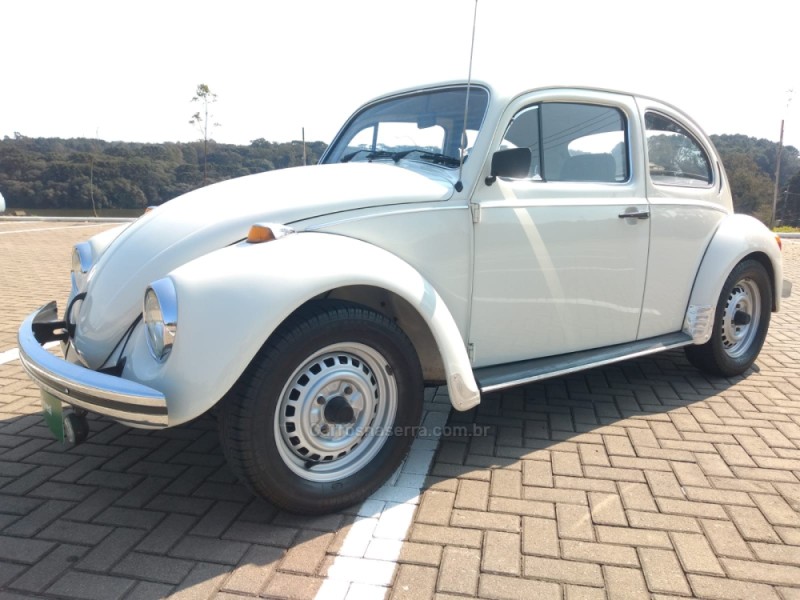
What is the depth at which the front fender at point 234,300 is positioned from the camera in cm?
214

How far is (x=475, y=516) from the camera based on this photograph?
2.54 meters

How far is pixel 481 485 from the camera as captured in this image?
2.80 meters

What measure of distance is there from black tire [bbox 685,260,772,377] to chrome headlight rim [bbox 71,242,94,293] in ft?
12.8

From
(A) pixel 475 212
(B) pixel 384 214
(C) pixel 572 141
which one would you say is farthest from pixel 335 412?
(C) pixel 572 141

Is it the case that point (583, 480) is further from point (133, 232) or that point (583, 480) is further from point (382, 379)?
point (133, 232)

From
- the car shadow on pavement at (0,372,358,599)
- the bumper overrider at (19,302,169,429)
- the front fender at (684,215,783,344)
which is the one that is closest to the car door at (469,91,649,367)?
the front fender at (684,215,783,344)

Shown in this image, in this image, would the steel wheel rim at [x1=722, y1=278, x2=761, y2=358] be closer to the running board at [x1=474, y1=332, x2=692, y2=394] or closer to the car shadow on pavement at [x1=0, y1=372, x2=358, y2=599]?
the running board at [x1=474, y1=332, x2=692, y2=394]

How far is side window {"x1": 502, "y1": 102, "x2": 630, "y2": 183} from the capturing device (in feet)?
10.6

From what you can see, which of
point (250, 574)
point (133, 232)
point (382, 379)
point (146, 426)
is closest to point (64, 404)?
point (146, 426)

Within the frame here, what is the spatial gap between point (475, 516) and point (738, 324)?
2.90 metres

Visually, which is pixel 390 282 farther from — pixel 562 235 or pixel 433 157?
pixel 562 235

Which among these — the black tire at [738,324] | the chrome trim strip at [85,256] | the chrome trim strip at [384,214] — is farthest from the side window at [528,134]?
the chrome trim strip at [85,256]

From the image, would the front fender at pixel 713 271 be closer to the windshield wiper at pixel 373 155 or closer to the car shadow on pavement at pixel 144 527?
the windshield wiper at pixel 373 155

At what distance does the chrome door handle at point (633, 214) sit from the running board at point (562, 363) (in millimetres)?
784
